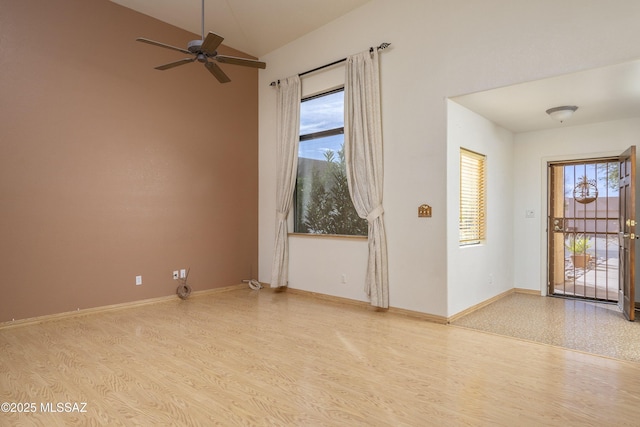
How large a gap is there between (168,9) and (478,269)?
534cm

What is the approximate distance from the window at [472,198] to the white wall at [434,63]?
2.03 ft

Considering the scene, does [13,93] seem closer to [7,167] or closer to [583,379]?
[7,167]

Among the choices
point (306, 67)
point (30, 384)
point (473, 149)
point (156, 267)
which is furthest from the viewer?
point (306, 67)

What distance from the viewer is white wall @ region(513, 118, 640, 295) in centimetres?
555

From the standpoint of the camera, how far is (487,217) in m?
5.39

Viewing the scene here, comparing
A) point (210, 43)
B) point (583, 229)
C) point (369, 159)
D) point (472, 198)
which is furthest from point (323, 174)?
point (583, 229)

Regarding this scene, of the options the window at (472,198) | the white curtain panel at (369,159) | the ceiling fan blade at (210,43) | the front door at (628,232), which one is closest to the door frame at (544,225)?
the front door at (628,232)

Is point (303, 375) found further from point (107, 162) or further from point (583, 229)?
point (583, 229)

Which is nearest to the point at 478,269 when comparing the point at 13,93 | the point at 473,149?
the point at 473,149

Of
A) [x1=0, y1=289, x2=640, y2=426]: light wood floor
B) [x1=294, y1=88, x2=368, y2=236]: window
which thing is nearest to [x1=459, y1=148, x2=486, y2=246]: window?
[x1=294, y1=88, x2=368, y2=236]: window

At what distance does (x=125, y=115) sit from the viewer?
507 centimetres

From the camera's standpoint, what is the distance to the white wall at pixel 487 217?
14.6 ft

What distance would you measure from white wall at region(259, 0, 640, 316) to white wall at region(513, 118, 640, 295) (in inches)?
91.2

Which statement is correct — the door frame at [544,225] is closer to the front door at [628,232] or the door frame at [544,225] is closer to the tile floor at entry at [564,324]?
the tile floor at entry at [564,324]
